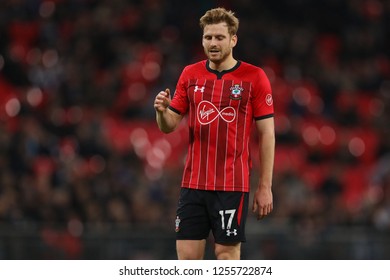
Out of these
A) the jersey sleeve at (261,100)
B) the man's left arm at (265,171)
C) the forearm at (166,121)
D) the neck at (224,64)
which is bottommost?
the man's left arm at (265,171)

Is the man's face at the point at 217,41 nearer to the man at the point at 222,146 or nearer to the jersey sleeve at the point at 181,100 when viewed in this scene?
the man at the point at 222,146

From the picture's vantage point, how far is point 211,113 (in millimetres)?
6652

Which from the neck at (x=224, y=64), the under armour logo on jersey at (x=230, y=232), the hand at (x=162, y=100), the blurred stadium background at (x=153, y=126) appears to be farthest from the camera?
the blurred stadium background at (x=153, y=126)

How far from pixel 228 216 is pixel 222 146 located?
1.43 feet

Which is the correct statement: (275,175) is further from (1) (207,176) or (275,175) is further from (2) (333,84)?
A: (1) (207,176)

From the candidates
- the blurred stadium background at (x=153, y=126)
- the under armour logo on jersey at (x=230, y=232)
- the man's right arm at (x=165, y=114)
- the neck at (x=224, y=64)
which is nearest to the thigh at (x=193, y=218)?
the under armour logo on jersey at (x=230, y=232)

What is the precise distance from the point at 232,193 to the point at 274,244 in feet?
16.7

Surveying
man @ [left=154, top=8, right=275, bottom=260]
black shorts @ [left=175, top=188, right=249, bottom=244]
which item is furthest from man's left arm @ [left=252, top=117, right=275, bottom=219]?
black shorts @ [left=175, top=188, right=249, bottom=244]

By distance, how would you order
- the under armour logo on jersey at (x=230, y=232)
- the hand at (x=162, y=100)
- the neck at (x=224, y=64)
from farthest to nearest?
the neck at (x=224, y=64), the under armour logo on jersey at (x=230, y=232), the hand at (x=162, y=100)

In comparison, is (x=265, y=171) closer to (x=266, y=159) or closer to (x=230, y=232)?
(x=266, y=159)

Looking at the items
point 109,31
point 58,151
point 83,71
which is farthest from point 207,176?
point 109,31

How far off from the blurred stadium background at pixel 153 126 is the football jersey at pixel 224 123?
466cm

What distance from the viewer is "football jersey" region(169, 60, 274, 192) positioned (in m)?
6.64

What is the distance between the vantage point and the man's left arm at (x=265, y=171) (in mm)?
Answer: 6586
